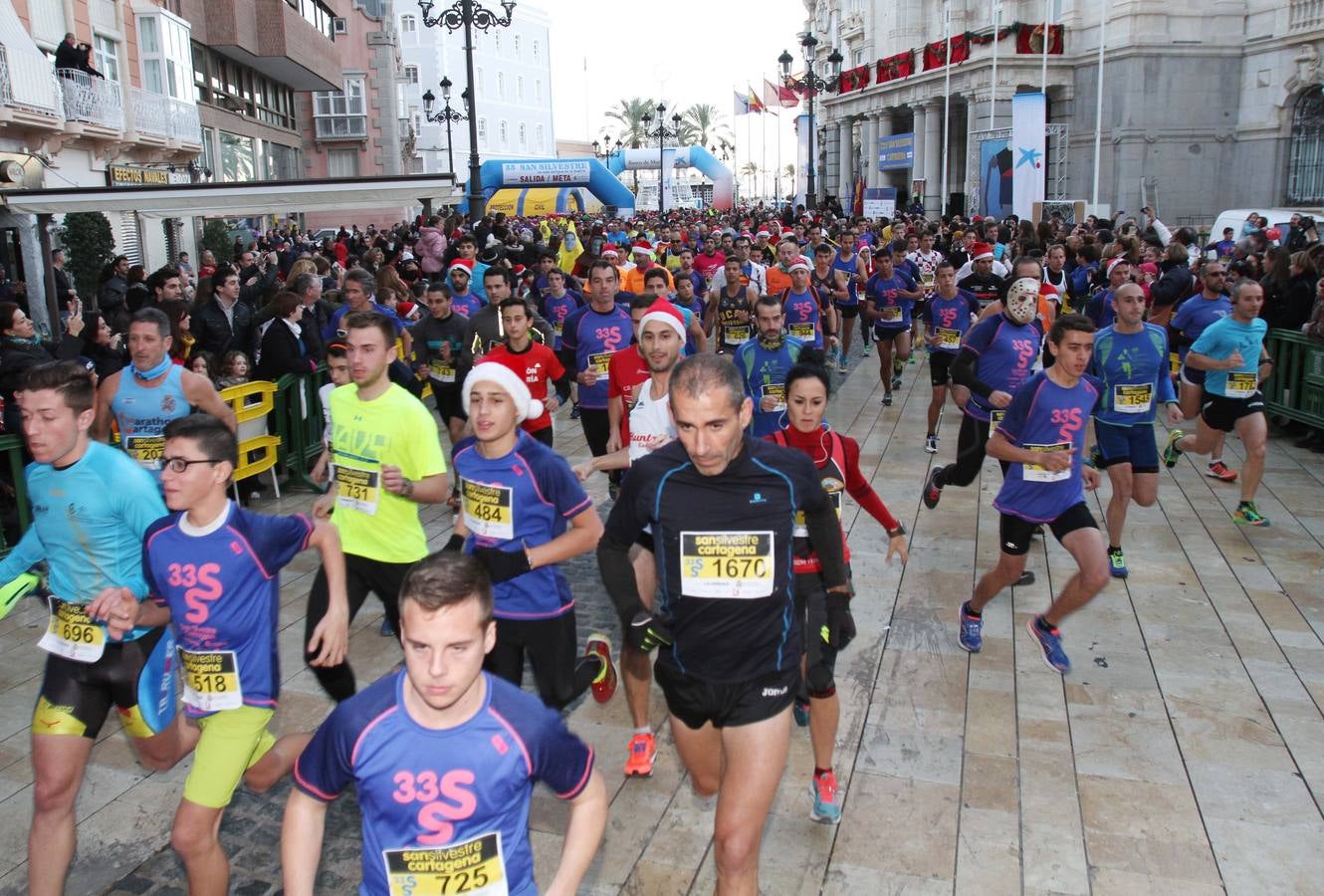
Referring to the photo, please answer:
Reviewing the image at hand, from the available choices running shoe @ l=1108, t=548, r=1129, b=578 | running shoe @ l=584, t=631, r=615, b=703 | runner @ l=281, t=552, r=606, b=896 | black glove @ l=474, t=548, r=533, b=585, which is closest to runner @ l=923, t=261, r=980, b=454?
running shoe @ l=1108, t=548, r=1129, b=578

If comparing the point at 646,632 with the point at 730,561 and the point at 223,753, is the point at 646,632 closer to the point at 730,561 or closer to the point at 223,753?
the point at 730,561

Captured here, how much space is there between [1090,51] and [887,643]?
41209 mm

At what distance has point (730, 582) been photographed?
3480 mm

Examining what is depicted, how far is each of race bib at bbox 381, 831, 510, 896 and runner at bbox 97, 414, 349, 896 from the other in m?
1.27

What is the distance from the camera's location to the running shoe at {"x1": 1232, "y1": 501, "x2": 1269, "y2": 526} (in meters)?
8.52

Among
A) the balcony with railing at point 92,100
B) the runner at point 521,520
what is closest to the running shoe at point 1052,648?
the runner at point 521,520

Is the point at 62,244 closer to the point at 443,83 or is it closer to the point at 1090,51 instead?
the point at 443,83

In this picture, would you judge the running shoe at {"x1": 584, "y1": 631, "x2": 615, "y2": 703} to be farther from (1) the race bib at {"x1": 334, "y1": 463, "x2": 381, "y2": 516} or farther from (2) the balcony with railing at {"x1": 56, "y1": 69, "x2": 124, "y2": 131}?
(2) the balcony with railing at {"x1": 56, "y1": 69, "x2": 124, "y2": 131}

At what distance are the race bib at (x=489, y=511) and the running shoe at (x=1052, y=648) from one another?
3.35 meters

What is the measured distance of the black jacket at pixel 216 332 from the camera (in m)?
10.0

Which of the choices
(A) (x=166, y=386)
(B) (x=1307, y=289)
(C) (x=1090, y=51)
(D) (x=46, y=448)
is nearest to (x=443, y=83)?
(C) (x=1090, y=51)

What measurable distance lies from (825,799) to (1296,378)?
9.51 m

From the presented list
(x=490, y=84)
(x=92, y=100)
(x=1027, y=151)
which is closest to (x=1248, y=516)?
(x=1027, y=151)

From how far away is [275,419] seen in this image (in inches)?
390
